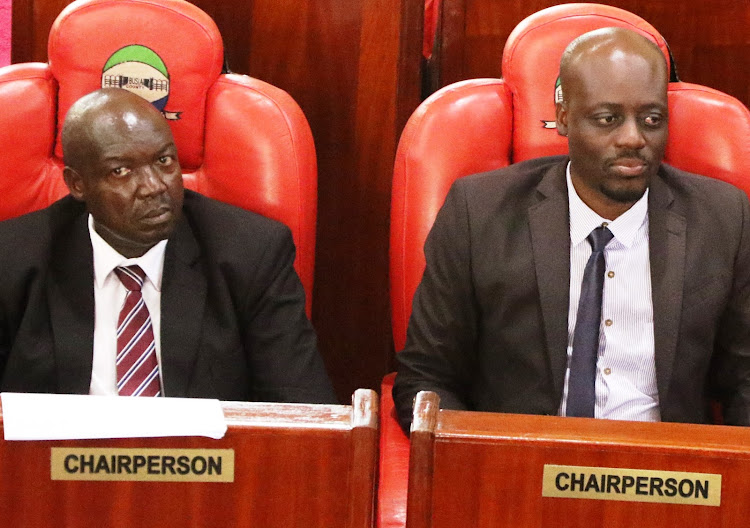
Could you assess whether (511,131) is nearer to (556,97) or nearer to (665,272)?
(556,97)

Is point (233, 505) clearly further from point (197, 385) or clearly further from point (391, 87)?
point (391, 87)

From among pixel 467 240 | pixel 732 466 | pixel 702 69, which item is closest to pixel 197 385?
pixel 467 240

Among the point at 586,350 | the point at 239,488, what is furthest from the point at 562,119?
the point at 239,488

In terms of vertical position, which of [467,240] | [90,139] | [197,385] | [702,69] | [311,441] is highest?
[702,69]

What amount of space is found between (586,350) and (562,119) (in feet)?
1.06

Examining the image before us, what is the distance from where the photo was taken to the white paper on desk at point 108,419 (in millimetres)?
872

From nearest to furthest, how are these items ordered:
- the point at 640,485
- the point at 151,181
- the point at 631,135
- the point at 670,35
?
1. the point at 640,485
2. the point at 631,135
3. the point at 151,181
4. the point at 670,35

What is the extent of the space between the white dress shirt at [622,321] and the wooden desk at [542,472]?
0.56m

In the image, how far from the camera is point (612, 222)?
1489mm

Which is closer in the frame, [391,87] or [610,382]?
[610,382]

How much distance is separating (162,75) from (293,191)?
261 mm

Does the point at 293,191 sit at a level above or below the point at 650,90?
below

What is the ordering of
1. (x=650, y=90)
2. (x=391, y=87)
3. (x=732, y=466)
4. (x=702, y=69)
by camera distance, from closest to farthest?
(x=732, y=466) < (x=650, y=90) < (x=391, y=87) < (x=702, y=69)

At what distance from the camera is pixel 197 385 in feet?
4.94
